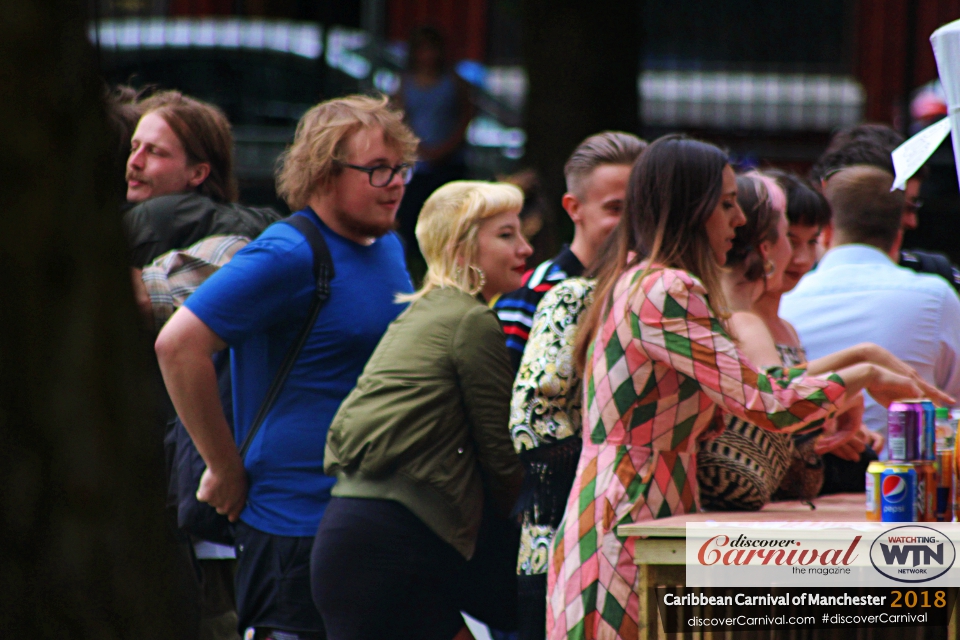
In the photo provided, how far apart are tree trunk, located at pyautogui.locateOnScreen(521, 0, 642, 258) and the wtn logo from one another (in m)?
6.00

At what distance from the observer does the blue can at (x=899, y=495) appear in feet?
9.53

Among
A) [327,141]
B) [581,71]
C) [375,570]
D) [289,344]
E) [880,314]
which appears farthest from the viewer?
[581,71]

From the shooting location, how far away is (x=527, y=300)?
4172 millimetres

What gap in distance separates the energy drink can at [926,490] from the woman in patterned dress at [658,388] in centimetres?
25

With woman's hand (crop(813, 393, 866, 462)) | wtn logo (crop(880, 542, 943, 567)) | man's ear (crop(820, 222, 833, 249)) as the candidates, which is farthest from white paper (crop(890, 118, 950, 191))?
man's ear (crop(820, 222, 833, 249))

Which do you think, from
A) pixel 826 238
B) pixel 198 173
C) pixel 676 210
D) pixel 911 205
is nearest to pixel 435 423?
pixel 676 210

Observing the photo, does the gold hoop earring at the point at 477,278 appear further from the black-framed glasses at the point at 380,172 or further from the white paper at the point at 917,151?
the white paper at the point at 917,151

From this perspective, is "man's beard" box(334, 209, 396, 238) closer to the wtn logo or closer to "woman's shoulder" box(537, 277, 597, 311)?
"woman's shoulder" box(537, 277, 597, 311)

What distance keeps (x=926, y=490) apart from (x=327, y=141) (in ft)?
6.68

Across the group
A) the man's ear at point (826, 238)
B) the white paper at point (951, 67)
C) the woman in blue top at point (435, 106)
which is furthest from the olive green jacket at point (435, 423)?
the woman in blue top at point (435, 106)

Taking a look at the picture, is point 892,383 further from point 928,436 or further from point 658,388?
point 658,388

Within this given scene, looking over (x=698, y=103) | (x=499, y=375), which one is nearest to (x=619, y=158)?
(x=499, y=375)

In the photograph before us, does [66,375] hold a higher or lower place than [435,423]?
higher

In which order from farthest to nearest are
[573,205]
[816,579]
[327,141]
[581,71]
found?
[581,71] → [573,205] → [327,141] → [816,579]
